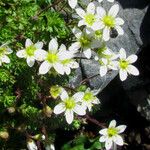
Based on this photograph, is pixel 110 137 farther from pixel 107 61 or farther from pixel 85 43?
pixel 85 43

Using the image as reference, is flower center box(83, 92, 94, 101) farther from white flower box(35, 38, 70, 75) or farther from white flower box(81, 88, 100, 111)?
white flower box(35, 38, 70, 75)

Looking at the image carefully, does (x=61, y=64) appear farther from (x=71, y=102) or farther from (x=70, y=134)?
(x=70, y=134)

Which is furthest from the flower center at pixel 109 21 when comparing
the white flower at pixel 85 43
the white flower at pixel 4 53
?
the white flower at pixel 4 53

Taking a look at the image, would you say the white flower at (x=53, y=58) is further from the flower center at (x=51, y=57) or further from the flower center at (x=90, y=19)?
the flower center at (x=90, y=19)

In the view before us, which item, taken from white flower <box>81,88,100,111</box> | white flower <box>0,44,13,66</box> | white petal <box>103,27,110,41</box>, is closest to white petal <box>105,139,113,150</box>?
white flower <box>81,88,100,111</box>

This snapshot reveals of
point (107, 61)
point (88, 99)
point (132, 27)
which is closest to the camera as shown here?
point (107, 61)

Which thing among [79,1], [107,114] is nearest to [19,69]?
[79,1]

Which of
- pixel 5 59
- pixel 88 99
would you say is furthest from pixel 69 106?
pixel 5 59
